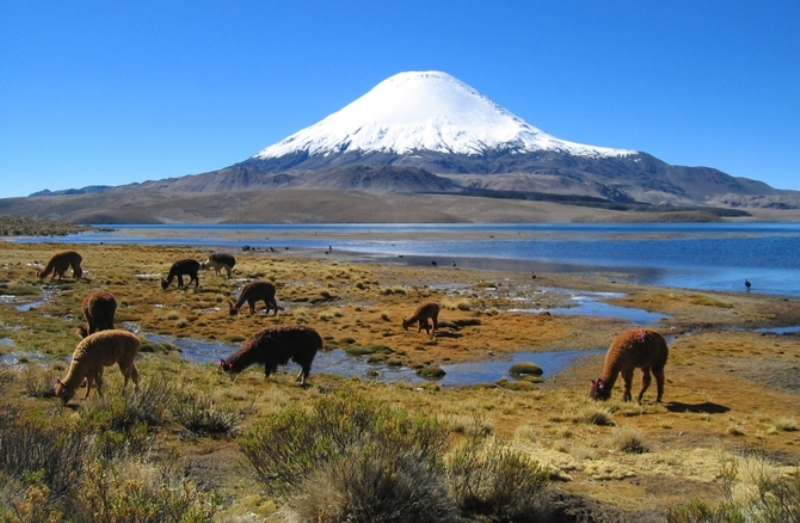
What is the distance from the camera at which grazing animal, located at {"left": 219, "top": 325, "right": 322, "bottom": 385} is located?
12.2m

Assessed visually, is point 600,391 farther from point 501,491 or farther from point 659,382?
point 501,491

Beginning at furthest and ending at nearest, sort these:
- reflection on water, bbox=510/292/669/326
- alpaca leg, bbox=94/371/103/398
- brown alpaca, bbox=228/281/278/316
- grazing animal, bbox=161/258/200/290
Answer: grazing animal, bbox=161/258/200/290 < reflection on water, bbox=510/292/669/326 < brown alpaca, bbox=228/281/278/316 < alpaca leg, bbox=94/371/103/398

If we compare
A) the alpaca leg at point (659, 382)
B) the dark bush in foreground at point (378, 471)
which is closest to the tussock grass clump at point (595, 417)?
the alpaca leg at point (659, 382)

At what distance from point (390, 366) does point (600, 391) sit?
5814 millimetres

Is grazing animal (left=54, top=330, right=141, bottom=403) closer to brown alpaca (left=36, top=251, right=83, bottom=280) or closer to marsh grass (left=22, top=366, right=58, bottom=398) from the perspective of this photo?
marsh grass (left=22, top=366, right=58, bottom=398)

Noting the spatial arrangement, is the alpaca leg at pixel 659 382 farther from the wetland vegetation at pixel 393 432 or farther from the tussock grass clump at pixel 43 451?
the tussock grass clump at pixel 43 451

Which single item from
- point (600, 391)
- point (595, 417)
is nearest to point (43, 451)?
point (595, 417)

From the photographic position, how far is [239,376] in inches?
497

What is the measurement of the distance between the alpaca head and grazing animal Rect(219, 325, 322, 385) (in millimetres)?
5692

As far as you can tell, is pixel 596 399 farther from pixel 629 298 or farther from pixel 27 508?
pixel 629 298

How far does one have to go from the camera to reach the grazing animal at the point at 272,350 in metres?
12.2

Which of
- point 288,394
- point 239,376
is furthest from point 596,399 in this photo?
point 239,376

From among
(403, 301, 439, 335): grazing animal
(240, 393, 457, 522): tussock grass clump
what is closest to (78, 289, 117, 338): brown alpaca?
(403, 301, 439, 335): grazing animal

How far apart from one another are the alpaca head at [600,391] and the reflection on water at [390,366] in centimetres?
325
